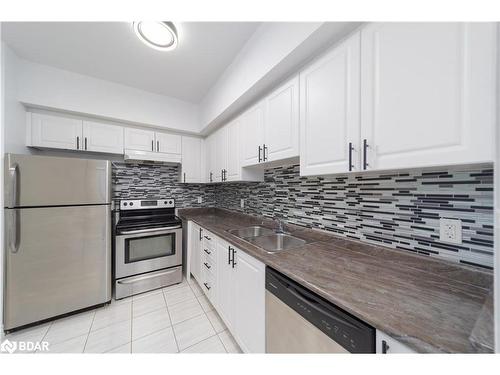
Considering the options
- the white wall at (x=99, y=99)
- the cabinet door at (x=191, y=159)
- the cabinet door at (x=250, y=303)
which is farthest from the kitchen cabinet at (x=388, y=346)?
the white wall at (x=99, y=99)

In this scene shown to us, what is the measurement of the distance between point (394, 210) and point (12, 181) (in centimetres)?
290

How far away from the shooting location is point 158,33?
1.40 meters

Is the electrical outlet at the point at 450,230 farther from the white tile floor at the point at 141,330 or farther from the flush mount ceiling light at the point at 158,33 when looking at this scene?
the flush mount ceiling light at the point at 158,33

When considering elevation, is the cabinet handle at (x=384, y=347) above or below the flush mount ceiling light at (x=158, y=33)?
below

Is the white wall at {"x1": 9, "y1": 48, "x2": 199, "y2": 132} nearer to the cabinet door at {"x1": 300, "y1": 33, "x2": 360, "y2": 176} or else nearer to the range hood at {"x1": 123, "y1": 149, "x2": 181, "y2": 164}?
the range hood at {"x1": 123, "y1": 149, "x2": 181, "y2": 164}

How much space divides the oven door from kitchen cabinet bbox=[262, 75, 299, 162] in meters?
1.66

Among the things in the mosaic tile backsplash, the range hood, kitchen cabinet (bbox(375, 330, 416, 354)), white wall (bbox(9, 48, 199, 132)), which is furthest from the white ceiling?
kitchen cabinet (bbox(375, 330, 416, 354))

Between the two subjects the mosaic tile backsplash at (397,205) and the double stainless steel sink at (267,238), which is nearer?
the mosaic tile backsplash at (397,205)

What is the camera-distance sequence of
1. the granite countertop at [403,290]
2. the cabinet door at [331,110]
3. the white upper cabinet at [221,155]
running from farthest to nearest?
the white upper cabinet at [221,155], the cabinet door at [331,110], the granite countertop at [403,290]

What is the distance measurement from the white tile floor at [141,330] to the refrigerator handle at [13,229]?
0.75m

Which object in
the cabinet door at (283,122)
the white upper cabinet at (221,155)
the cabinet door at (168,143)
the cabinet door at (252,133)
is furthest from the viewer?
the cabinet door at (168,143)

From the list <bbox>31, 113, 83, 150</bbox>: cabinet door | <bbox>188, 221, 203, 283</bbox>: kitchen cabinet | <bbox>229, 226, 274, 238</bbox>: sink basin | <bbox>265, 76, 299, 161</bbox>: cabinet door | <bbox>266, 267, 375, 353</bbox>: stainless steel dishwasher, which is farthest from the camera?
<bbox>188, 221, 203, 283</bbox>: kitchen cabinet

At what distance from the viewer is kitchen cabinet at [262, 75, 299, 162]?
1.30 metres

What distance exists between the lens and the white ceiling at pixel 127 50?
1.45m
